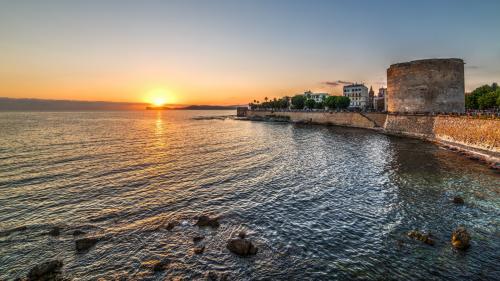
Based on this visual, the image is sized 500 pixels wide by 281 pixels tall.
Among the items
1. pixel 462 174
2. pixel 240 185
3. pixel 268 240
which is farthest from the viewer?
pixel 462 174

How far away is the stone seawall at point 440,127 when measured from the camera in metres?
27.4

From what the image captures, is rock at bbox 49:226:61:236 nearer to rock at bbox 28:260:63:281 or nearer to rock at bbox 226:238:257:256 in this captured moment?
rock at bbox 28:260:63:281

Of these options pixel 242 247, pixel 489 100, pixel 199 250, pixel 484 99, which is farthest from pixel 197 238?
pixel 484 99

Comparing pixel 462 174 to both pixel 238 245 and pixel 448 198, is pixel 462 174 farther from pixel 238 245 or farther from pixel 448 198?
pixel 238 245

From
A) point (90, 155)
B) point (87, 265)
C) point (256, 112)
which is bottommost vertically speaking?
point (87, 265)

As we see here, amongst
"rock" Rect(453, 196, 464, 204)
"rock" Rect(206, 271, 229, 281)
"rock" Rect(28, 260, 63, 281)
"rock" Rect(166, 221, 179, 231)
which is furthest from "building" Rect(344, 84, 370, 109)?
"rock" Rect(28, 260, 63, 281)

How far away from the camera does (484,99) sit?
47344 mm

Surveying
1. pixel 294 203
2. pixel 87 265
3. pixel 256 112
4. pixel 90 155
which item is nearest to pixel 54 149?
pixel 90 155

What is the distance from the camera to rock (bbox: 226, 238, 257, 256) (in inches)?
411

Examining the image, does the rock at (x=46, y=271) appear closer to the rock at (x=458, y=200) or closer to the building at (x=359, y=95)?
the rock at (x=458, y=200)

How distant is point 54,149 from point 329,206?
34.7m

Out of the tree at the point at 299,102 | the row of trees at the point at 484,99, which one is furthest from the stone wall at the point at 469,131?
the tree at the point at 299,102

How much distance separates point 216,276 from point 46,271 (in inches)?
231

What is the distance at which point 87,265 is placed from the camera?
31.8 ft
